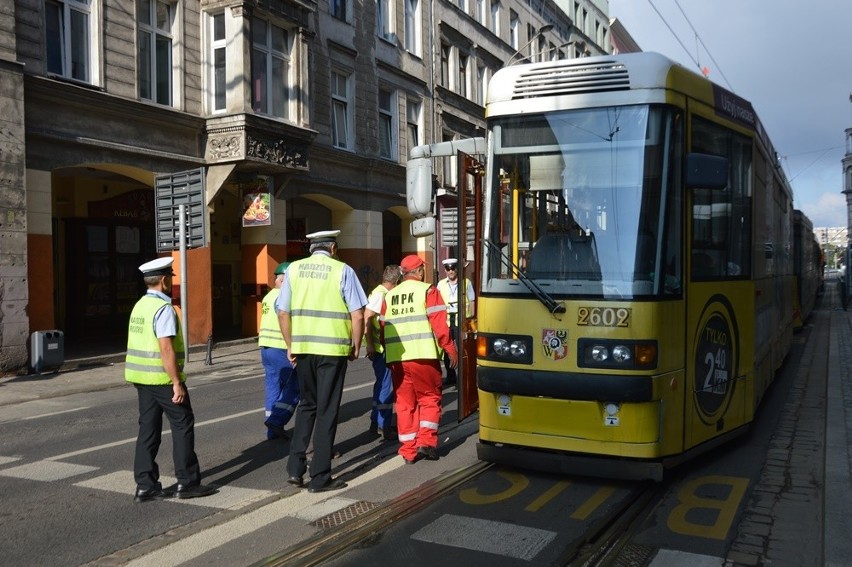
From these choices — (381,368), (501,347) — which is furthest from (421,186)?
(381,368)

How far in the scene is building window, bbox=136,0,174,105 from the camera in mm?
17641

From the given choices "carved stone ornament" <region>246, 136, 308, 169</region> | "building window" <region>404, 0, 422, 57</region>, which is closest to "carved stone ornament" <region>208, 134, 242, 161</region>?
"carved stone ornament" <region>246, 136, 308, 169</region>

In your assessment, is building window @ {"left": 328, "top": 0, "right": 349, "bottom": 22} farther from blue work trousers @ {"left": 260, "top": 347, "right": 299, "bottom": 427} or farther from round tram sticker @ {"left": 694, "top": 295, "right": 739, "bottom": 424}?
round tram sticker @ {"left": 694, "top": 295, "right": 739, "bottom": 424}

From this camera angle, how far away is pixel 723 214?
667cm

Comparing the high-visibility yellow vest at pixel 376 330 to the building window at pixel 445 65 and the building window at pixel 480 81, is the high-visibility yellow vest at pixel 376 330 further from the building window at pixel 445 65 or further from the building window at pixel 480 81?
the building window at pixel 480 81

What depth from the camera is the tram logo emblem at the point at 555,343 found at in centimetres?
586

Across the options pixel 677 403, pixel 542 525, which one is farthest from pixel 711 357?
pixel 542 525

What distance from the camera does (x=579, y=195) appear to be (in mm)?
6000

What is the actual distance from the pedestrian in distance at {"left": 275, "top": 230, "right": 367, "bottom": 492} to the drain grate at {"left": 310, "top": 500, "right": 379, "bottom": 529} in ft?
1.60

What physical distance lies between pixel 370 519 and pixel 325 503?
1.95ft

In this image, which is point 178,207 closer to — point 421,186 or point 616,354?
point 421,186

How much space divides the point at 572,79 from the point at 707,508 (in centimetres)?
326

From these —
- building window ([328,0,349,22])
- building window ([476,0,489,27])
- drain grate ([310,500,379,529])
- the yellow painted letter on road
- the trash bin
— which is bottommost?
the yellow painted letter on road

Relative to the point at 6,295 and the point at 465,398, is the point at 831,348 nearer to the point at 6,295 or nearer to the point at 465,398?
the point at 465,398
